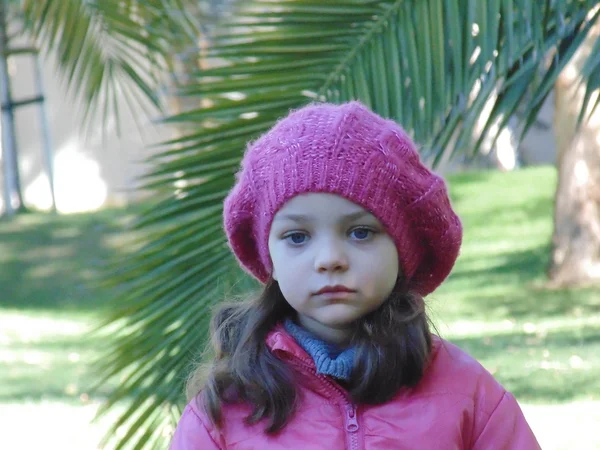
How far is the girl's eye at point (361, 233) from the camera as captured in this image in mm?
2168

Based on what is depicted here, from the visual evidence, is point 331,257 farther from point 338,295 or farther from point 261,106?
point 261,106

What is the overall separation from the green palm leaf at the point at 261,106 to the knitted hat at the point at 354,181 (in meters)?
0.87

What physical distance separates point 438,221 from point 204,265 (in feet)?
3.92

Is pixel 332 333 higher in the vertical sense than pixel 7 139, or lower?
higher

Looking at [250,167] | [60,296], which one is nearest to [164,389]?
[250,167]

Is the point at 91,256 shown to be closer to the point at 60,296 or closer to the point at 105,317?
the point at 60,296

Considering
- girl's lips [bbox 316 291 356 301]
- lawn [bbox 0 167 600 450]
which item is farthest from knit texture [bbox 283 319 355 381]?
lawn [bbox 0 167 600 450]

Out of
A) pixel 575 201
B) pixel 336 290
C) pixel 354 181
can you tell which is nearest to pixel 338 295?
pixel 336 290

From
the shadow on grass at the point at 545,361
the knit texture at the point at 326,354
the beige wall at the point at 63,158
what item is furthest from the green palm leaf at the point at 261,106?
the beige wall at the point at 63,158

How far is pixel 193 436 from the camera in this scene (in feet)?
7.21

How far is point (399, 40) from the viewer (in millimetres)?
3320

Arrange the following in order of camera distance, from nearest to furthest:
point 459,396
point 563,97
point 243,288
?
point 459,396 < point 243,288 < point 563,97

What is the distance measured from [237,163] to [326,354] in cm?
124

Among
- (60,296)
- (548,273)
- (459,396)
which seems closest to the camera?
(459,396)
